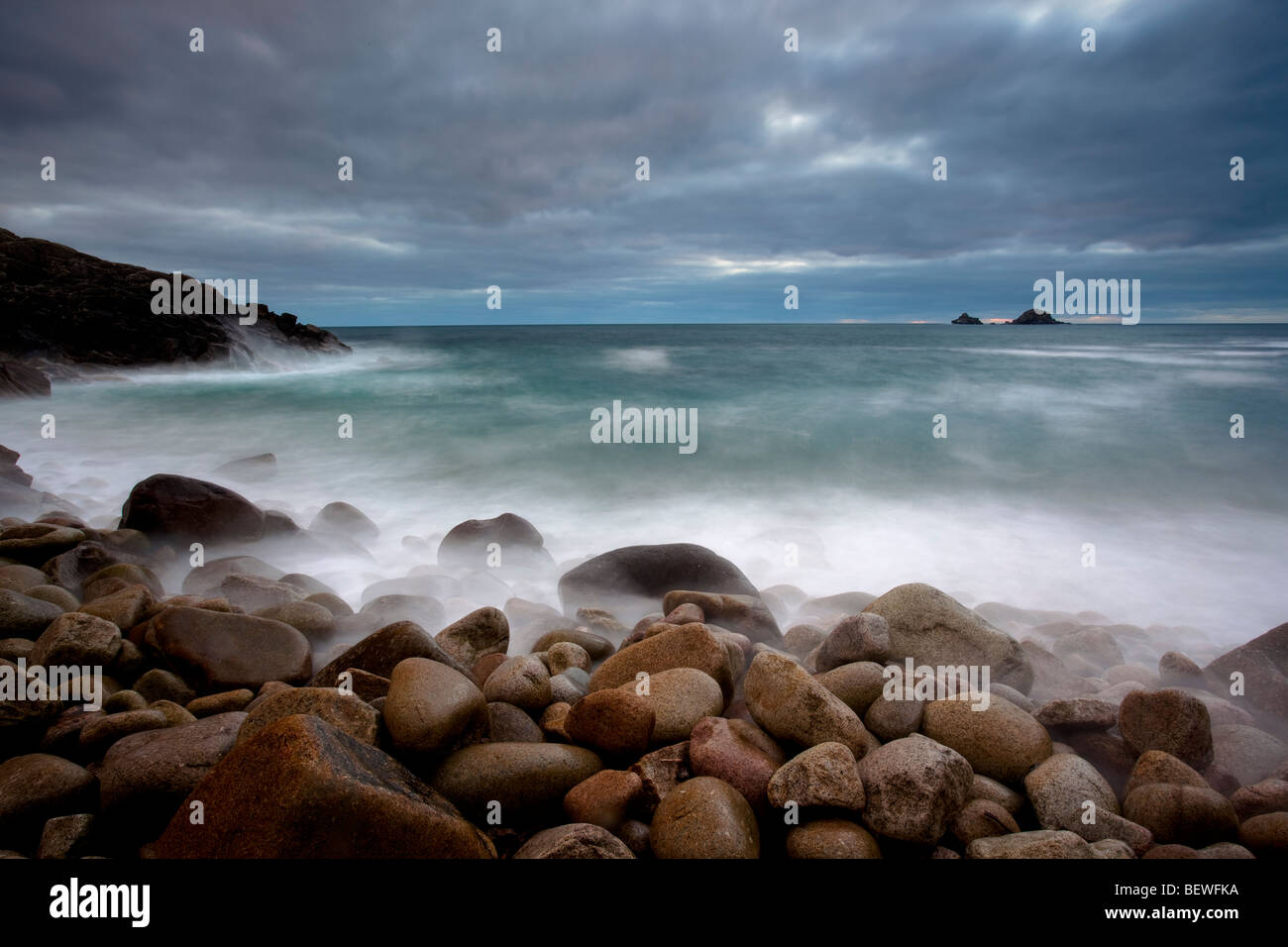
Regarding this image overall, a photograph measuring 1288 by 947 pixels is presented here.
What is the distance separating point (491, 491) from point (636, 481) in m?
2.66

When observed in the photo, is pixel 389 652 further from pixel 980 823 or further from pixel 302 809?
pixel 980 823

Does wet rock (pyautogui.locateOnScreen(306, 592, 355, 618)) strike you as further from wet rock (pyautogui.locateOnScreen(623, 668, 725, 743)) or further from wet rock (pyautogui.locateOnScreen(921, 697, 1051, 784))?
wet rock (pyautogui.locateOnScreen(921, 697, 1051, 784))

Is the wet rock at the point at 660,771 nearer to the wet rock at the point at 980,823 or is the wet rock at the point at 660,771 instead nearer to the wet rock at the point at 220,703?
the wet rock at the point at 980,823

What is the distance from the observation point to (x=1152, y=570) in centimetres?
834

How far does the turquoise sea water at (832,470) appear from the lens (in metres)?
8.51

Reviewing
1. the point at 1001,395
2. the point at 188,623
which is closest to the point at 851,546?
the point at 188,623

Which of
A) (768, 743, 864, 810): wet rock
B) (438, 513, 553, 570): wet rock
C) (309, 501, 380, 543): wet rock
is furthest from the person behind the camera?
(309, 501, 380, 543): wet rock

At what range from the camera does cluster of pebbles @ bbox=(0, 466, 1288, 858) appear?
2387 mm

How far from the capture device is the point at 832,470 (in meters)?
13.1

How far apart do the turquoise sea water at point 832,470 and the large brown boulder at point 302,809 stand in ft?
17.8

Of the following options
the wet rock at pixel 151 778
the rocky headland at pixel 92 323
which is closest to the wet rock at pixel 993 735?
the wet rock at pixel 151 778

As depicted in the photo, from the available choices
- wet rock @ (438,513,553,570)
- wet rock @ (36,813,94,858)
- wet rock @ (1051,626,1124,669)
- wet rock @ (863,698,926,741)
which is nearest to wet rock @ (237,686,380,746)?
wet rock @ (36,813,94,858)
